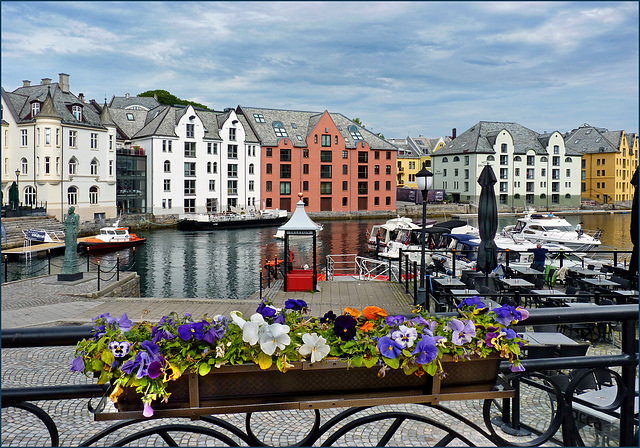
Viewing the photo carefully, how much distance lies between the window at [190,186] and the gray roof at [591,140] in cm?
6961

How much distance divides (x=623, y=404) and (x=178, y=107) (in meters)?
72.4

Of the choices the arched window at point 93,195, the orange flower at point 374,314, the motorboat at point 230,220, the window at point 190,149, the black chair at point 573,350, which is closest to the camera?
the orange flower at point 374,314

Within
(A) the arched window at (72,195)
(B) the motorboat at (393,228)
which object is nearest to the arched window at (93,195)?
(A) the arched window at (72,195)

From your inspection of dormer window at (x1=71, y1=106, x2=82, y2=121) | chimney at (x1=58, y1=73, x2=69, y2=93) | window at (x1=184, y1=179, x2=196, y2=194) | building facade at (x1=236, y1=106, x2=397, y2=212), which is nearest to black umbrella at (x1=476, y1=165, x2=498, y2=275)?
dormer window at (x1=71, y1=106, x2=82, y2=121)

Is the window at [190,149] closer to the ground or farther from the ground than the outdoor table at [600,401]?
farther from the ground

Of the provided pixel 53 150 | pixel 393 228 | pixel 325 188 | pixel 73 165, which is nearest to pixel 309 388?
pixel 393 228

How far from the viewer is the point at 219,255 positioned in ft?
130

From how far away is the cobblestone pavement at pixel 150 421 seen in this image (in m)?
5.31

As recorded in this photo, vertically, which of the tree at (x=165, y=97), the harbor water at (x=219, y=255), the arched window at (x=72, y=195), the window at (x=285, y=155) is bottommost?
the harbor water at (x=219, y=255)

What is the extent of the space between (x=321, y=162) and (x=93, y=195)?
108ft

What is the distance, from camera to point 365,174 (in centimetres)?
8131

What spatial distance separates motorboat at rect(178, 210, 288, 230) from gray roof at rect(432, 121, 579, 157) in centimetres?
4070

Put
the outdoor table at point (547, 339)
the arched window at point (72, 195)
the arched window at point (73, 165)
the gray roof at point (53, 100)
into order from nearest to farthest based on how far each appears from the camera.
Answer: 1. the outdoor table at point (547, 339)
2. the gray roof at point (53, 100)
3. the arched window at point (72, 195)
4. the arched window at point (73, 165)

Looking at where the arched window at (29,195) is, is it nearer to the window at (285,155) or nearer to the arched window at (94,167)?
the arched window at (94,167)
